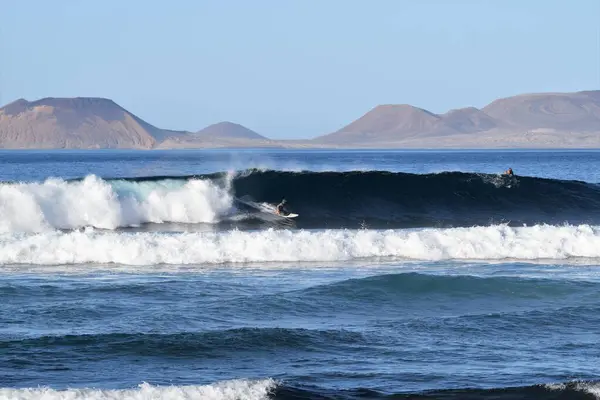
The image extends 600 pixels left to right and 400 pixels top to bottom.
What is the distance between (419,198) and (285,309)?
62.4ft

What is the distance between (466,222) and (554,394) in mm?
19620

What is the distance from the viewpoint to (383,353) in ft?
34.9

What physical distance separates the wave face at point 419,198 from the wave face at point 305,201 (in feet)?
0.11

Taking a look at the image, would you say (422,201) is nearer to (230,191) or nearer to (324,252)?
(230,191)

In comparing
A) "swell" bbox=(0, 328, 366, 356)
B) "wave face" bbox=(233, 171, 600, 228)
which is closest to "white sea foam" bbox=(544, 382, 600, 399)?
"swell" bbox=(0, 328, 366, 356)

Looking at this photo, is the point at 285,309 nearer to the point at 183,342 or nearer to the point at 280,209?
the point at 183,342

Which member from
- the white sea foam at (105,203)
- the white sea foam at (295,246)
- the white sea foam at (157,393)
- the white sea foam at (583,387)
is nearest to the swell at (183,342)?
Answer: the white sea foam at (157,393)

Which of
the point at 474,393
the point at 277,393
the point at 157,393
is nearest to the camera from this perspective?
the point at 157,393

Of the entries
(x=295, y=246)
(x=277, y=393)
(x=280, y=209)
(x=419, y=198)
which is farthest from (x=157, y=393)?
(x=419, y=198)

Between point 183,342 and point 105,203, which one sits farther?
point 105,203

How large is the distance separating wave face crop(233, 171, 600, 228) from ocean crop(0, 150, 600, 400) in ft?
8.30

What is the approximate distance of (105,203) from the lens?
27391 mm

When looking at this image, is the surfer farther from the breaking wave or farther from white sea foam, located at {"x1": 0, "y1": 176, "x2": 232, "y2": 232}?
the breaking wave

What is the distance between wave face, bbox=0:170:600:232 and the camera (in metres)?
27.0
